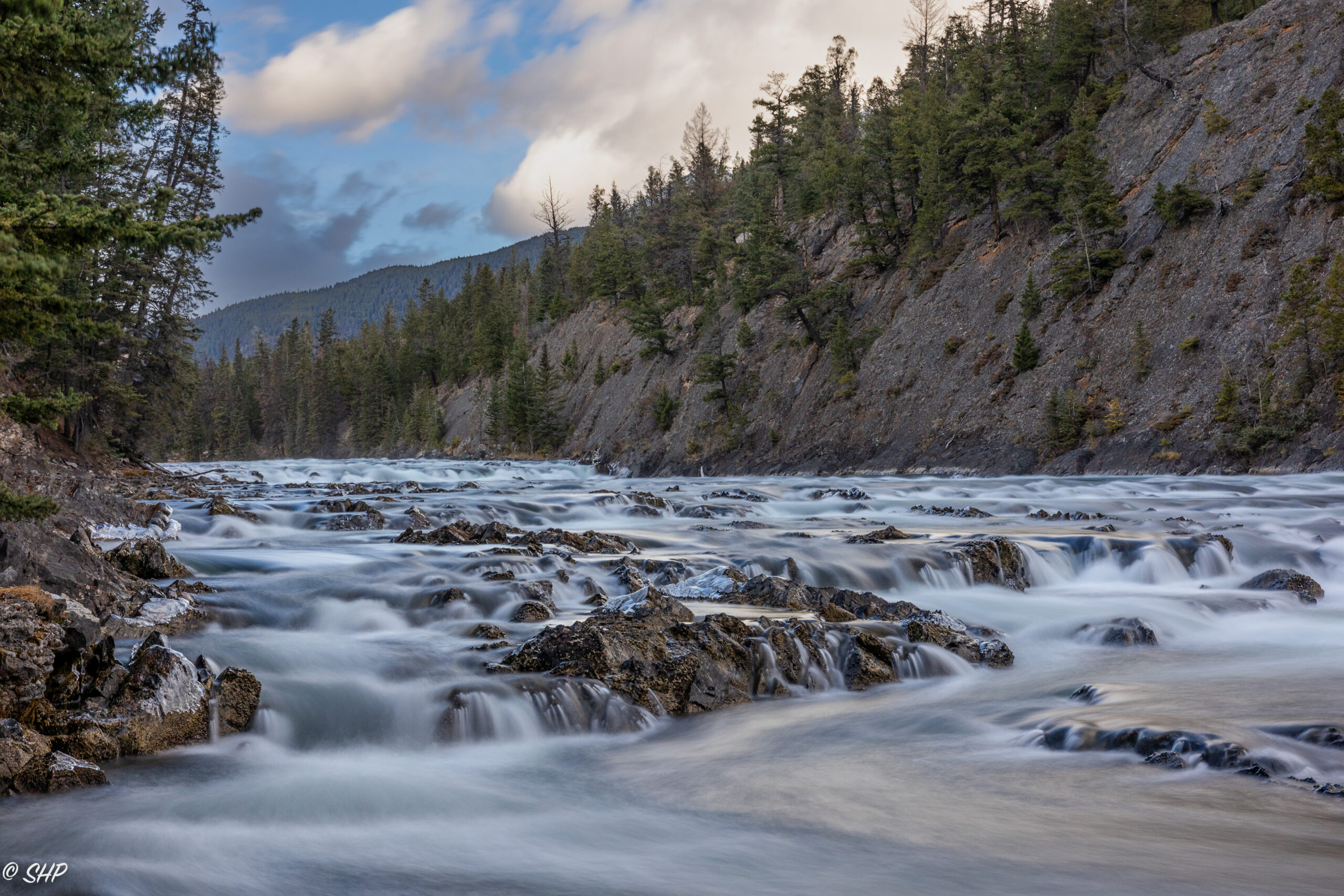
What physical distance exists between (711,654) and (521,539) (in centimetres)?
799

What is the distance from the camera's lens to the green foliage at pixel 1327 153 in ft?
82.1

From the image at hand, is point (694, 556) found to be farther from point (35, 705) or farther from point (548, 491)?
point (548, 491)

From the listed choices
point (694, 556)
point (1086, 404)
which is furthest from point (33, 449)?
point (1086, 404)

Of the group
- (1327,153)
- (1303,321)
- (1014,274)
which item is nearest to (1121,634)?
(1303,321)

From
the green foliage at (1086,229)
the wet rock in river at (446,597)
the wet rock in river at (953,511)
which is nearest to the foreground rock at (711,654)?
the wet rock in river at (446,597)

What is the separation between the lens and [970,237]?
40375 millimetres

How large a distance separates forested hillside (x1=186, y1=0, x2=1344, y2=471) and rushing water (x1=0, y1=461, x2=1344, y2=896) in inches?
615

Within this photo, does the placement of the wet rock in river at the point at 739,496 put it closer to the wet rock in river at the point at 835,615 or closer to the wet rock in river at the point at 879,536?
the wet rock in river at the point at 879,536

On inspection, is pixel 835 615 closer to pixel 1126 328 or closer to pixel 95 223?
pixel 95 223

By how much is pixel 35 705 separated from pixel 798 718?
5.56 metres

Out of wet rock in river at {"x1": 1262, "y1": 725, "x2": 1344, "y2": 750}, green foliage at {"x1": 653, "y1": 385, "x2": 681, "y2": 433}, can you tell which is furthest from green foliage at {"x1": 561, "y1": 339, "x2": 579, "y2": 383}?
wet rock in river at {"x1": 1262, "y1": 725, "x2": 1344, "y2": 750}

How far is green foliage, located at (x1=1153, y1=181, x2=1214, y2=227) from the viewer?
29172 mm

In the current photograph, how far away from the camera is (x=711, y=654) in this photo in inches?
299

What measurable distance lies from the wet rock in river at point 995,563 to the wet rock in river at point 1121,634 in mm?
2608
